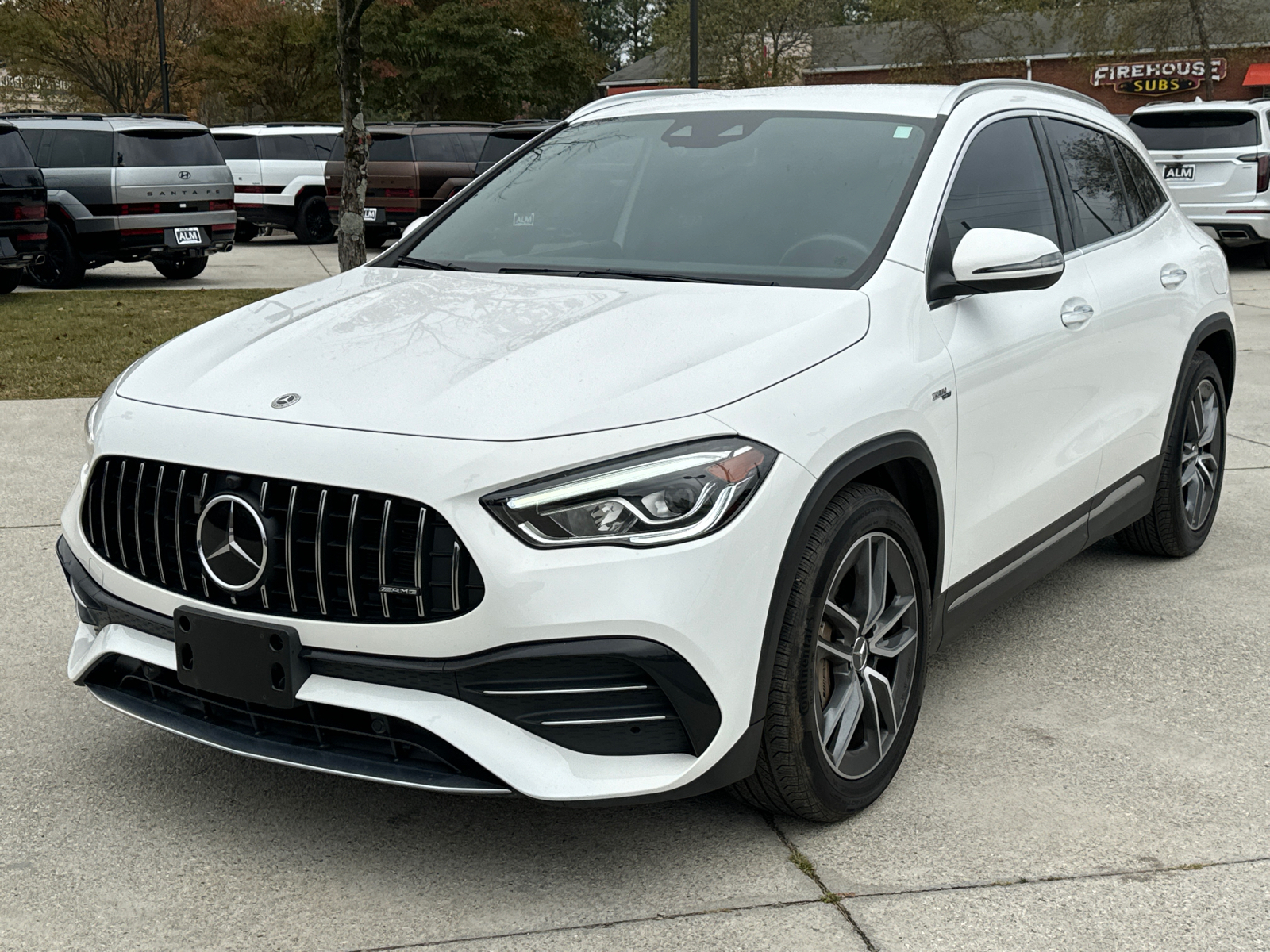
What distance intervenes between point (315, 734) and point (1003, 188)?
255 cm

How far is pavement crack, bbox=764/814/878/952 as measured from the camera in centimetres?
295

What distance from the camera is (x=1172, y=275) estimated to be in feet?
16.7

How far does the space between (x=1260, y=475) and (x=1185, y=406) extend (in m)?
2.14

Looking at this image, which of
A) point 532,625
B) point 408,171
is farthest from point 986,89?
point 408,171

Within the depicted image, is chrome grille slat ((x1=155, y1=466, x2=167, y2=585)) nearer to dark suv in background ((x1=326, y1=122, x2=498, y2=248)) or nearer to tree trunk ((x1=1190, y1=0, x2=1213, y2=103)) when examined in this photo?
dark suv in background ((x1=326, y1=122, x2=498, y2=248))

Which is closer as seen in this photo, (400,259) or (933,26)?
(400,259)

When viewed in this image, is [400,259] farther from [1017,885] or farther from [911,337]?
[1017,885]

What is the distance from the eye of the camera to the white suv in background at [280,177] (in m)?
23.3

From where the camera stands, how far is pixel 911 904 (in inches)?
120

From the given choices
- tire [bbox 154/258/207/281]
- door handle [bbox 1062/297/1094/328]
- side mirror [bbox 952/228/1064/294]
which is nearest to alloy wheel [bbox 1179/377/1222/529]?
door handle [bbox 1062/297/1094/328]

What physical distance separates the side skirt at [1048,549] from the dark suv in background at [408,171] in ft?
51.9

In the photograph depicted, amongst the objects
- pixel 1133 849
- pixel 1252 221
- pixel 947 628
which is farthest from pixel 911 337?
pixel 1252 221

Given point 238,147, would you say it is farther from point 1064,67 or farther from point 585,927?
point 1064,67

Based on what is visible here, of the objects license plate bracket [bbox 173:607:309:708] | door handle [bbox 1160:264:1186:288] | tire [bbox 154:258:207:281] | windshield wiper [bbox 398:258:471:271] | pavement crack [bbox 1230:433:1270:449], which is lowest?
tire [bbox 154:258:207:281]
